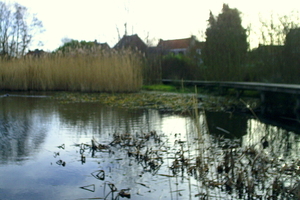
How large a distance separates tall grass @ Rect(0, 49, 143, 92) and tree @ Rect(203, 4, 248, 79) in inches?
121

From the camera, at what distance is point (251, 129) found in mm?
5340

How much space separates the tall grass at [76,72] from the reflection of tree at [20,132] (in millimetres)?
→ 5385

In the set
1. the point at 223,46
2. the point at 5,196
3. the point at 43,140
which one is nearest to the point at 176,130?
the point at 43,140

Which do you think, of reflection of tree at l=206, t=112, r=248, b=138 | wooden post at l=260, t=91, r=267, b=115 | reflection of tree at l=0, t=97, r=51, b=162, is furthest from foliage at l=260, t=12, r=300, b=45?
reflection of tree at l=0, t=97, r=51, b=162

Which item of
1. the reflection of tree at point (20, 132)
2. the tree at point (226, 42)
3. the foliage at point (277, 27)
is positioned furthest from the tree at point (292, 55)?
the reflection of tree at point (20, 132)

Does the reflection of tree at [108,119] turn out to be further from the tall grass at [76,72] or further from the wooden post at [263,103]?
the tall grass at [76,72]

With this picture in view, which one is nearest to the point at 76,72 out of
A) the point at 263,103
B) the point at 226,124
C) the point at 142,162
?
the point at 263,103

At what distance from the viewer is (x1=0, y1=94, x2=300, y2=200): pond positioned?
259 centimetres

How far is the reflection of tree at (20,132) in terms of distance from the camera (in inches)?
147

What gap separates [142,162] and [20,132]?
2341mm

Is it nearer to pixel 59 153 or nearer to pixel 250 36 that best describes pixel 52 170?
pixel 59 153

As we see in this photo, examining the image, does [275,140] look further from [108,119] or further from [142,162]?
[108,119]

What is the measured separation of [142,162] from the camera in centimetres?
336

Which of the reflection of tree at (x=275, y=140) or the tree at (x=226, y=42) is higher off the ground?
the tree at (x=226, y=42)
